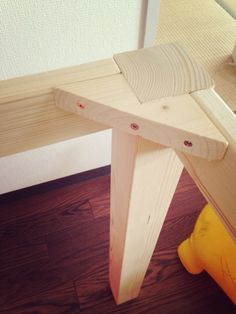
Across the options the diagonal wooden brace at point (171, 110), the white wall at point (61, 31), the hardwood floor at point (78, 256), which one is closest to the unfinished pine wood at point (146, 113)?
the diagonal wooden brace at point (171, 110)

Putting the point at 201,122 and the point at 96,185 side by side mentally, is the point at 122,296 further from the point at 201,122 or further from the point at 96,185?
the point at 201,122

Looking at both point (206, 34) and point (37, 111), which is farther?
point (206, 34)

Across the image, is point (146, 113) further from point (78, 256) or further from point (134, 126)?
point (78, 256)

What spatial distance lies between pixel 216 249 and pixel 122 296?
33 centimetres

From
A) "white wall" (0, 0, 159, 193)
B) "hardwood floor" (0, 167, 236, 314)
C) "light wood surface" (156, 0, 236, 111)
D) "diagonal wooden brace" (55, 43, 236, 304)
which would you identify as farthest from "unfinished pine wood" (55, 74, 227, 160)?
"hardwood floor" (0, 167, 236, 314)

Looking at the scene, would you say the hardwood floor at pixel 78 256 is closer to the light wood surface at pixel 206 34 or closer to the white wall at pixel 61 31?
the light wood surface at pixel 206 34

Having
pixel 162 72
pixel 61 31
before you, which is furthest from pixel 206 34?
pixel 162 72

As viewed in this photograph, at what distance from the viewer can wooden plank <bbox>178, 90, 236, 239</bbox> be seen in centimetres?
26

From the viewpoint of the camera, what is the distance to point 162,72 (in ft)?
1.05

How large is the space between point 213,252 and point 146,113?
2.62ft

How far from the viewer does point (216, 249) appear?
95 centimetres

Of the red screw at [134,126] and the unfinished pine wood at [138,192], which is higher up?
the red screw at [134,126]

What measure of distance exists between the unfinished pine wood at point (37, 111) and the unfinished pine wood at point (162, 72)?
19 mm

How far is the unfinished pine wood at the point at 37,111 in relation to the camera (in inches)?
11.4
